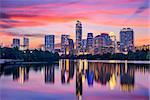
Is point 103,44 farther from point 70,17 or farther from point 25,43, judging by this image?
point 25,43

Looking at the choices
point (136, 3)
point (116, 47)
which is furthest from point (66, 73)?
point (136, 3)

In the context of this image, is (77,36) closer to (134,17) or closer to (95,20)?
(95,20)

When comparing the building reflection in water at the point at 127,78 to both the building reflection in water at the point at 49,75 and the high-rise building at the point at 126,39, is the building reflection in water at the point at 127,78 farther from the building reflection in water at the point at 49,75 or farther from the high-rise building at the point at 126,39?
the building reflection in water at the point at 49,75

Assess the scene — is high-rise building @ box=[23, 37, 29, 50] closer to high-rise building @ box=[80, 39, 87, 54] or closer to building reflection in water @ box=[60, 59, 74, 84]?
building reflection in water @ box=[60, 59, 74, 84]

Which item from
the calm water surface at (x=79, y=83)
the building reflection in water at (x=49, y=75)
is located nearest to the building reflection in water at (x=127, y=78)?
the calm water surface at (x=79, y=83)

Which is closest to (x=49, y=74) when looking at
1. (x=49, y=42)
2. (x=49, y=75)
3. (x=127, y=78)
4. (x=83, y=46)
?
(x=49, y=75)
